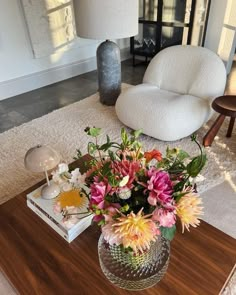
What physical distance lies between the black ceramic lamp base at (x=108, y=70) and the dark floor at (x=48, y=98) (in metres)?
0.46

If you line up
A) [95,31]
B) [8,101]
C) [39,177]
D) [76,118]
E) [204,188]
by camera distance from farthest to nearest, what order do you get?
[8,101], [76,118], [95,31], [39,177], [204,188]

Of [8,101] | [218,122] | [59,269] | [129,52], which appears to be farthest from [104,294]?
[129,52]

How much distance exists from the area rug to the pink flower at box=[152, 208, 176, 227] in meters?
0.88

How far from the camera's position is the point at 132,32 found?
224 centimetres

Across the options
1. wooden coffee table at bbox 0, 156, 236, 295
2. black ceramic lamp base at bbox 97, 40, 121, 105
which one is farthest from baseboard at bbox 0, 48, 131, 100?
wooden coffee table at bbox 0, 156, 236, 295

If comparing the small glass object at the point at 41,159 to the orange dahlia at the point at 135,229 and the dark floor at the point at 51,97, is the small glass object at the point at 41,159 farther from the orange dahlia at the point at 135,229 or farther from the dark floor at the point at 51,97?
the dark floor at the point at 51,97

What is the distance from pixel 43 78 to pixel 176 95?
1.94m

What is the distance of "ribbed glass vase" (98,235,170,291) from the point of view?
0.79m

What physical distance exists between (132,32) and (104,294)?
6.81 feet

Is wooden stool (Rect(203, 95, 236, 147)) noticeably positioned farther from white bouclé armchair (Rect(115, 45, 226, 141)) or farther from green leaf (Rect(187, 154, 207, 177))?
green leaf (Rect(187, 154, 207, 177))

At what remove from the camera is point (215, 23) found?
338cm

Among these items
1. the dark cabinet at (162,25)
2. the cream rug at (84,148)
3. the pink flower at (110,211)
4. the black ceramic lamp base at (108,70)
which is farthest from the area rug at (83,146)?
the dark cabinet at (162,25)

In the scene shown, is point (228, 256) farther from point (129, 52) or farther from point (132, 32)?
point (129, 52)

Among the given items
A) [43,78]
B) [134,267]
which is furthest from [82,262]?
[43,78]
